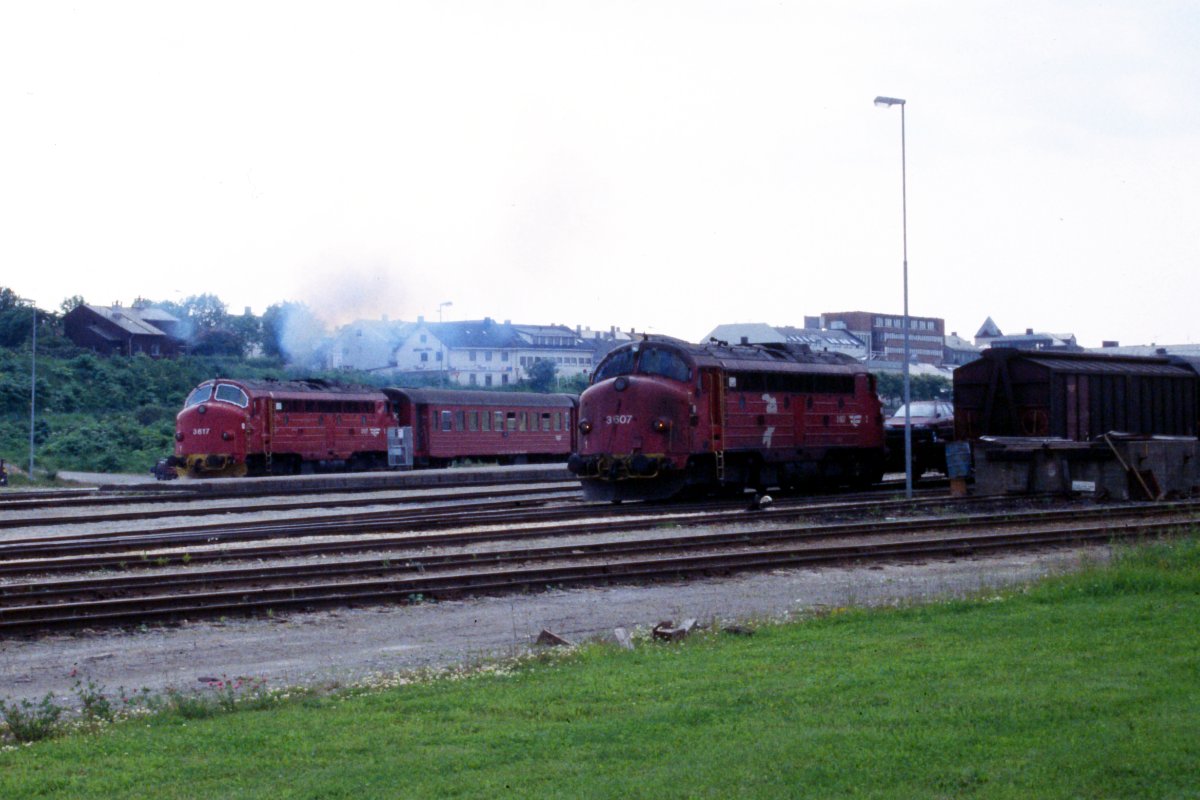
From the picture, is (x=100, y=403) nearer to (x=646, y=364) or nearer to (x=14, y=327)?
(x=14, y=327)

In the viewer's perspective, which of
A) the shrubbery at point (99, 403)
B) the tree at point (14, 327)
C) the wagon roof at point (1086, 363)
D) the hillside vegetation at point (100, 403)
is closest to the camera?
the wagon roof at point (1086, 363)

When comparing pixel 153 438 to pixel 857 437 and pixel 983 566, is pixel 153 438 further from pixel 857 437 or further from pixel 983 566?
pixel 983 566

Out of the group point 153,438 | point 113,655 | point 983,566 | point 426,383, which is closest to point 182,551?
point 113,655

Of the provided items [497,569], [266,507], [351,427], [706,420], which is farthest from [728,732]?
[351,427]

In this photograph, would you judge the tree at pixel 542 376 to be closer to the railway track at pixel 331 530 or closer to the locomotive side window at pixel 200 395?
the locomotive side window at pixel 200 395

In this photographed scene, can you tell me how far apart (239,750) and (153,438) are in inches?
2101

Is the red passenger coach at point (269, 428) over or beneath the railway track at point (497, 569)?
over

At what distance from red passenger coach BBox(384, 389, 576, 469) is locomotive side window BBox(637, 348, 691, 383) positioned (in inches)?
696

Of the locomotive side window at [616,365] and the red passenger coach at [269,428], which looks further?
the red passenger coach at [269,428]

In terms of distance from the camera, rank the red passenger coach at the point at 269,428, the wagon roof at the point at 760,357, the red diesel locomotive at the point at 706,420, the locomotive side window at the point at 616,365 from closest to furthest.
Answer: the red diesel locomotive at the point at 706,420 < the wagon roof at the point at 760,357 < the locomotive side window at the point at 616,365 < the red passenger coach at the point at 269,428

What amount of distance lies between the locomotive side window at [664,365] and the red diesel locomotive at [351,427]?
604 inches

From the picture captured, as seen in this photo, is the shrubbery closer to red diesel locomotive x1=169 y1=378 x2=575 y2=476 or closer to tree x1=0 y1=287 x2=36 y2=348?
tree x1=0 y1=287 x2=36 y2=348

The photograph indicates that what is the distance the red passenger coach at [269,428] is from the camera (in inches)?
1543

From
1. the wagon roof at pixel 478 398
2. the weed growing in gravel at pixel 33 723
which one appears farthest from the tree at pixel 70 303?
the weed growing in gravel at pixel 33 723
